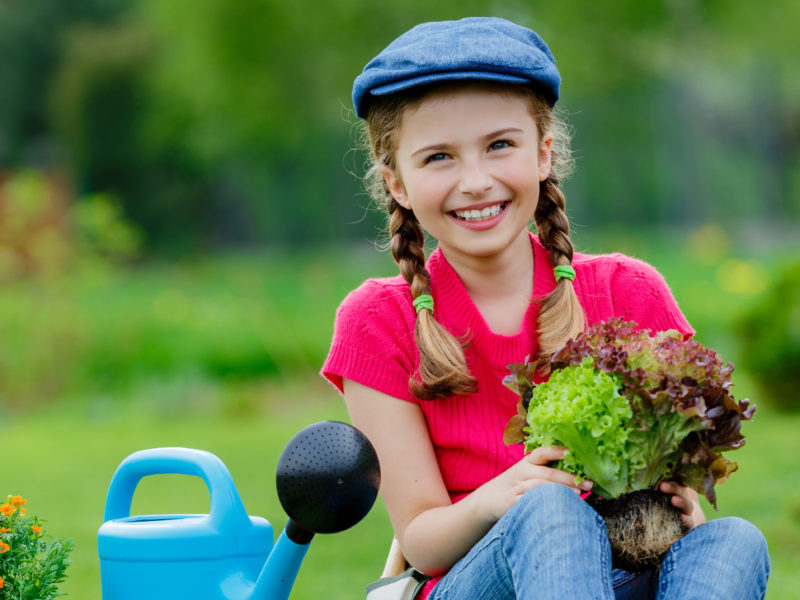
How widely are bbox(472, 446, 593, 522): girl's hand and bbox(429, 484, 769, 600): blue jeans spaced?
0.17 feet

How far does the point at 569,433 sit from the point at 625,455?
110 millimetres

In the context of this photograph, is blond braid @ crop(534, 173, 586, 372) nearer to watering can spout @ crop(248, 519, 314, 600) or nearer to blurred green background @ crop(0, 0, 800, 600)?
blurred green background @ crop(0, 0, 800, 600)

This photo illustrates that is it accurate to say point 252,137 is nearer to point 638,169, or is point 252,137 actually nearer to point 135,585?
point 638,169

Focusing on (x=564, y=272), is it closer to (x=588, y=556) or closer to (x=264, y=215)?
(x=588, y=556)

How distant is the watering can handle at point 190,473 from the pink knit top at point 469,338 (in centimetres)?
44

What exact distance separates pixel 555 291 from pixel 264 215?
52.1 ft

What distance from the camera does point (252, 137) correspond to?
15273 mm

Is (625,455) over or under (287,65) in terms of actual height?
under

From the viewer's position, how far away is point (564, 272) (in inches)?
106

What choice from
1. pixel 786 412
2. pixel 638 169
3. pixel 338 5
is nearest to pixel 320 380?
pixel 786 412

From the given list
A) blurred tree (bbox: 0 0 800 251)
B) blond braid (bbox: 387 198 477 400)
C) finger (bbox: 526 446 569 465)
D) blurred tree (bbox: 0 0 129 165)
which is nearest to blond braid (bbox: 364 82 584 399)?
blond braid (bbox: 387 198 477 400)

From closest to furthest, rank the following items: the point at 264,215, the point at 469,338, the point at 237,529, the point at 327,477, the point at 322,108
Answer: the point at 327,477 → the point at 237,529 → the point at 469,338 → the point at 322,108 → the point at 264,215

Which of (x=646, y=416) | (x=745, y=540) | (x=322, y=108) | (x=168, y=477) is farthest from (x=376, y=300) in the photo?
(x=322, y=108)

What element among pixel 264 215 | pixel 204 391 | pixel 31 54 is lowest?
pixel 204 391
